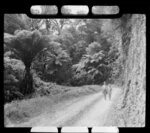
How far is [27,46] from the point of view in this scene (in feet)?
9.12

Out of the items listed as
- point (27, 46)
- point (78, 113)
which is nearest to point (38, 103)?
point (78, 113)

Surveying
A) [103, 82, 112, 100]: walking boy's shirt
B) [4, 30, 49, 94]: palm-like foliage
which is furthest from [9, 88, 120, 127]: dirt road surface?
[4, 30, 49, 94]: palm-like foliage

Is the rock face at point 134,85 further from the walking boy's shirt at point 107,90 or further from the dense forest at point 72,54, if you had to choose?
the walking boy's shirt at point 107,90

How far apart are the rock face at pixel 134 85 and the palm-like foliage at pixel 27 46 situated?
0.95 metres

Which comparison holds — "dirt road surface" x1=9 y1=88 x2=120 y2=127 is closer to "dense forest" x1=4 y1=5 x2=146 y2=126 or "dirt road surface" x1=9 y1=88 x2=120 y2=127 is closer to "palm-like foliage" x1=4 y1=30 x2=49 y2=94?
"dense forest" x1=4 y1=5 x2=146 y2=126

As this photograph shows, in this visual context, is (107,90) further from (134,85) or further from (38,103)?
(38,103)

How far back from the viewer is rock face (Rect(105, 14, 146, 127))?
108 inches

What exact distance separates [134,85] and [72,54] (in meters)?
0.77

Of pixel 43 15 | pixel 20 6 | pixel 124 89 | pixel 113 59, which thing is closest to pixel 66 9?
pixel 43 15

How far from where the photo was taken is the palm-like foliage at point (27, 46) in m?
2.72

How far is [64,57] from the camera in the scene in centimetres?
284

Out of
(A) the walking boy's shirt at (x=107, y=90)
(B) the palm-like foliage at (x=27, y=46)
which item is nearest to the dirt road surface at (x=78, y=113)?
(A) the walking boy's shirt at (x=107, y=90)

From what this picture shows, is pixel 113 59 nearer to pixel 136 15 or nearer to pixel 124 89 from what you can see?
pixel 124 89

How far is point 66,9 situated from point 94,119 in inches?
48.8
